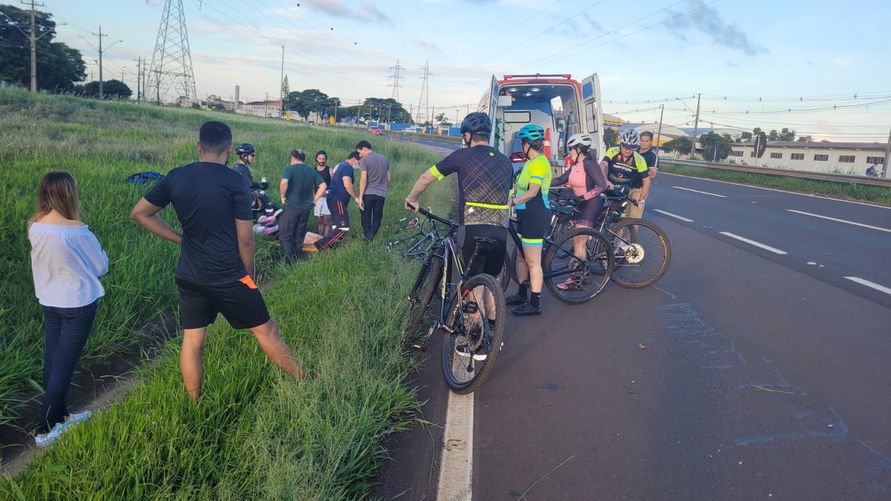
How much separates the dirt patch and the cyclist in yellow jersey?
3.42m

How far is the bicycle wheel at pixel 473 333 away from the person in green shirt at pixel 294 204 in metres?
4.52

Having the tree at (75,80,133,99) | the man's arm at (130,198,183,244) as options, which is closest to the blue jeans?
the man's arm at (130,198,183,244)

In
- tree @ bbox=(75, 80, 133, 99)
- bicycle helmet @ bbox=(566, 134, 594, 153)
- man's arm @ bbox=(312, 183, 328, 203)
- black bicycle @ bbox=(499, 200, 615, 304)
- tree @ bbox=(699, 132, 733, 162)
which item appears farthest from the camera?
tree @ bbox=(75, 80, 133, 99)

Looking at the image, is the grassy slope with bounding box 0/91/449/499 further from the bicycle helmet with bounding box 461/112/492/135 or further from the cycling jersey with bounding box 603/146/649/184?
the cycling jersey with bounding box 603/146/649/184

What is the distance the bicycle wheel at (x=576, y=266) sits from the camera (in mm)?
6434

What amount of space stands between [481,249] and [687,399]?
1834mm

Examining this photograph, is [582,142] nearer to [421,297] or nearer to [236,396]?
[421,297]

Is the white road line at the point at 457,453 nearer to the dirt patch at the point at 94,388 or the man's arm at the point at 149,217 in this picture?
the man's arm at the point at 149,217

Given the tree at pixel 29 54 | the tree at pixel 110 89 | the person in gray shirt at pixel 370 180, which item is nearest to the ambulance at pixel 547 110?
the person in gray shirt at pixel 370 180

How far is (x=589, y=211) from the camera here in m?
7.14

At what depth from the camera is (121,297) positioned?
218 inches

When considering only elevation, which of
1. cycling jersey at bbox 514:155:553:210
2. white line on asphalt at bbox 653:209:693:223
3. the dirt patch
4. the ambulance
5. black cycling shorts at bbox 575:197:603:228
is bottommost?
the dirt patch

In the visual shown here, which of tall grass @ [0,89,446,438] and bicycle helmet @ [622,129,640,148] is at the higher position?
bicycle helmet @ [622,129,640,148]

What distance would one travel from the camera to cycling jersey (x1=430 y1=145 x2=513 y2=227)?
455cm
